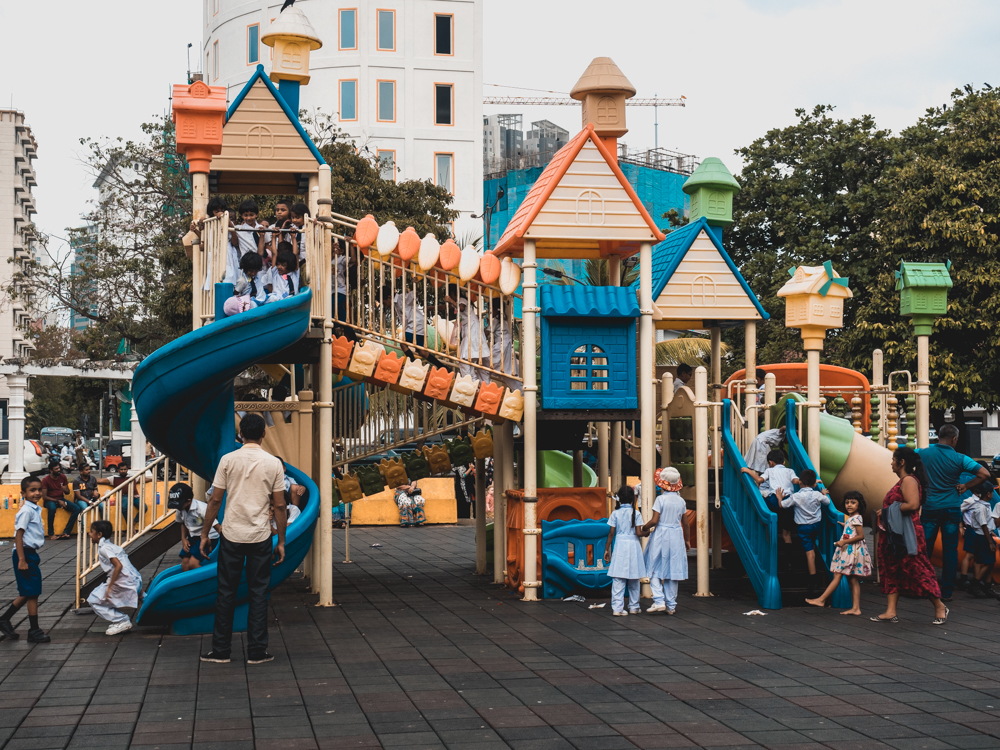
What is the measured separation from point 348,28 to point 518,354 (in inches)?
1428

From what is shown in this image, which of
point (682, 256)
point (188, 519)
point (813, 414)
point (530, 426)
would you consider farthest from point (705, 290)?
point (188, 519)

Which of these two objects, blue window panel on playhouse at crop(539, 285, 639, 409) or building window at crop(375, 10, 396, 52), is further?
building window at crop(375, 10, 396, 52)

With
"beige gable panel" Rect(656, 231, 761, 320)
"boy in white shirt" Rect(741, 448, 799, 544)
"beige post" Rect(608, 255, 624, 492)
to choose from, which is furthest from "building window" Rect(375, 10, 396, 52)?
"boy in white shirt" Rect(741, 448, 799, 544)

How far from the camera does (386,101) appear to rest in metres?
46.6

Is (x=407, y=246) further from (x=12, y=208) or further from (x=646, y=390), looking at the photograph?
(x=12, y=208)

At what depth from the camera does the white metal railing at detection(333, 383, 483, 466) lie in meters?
13.8

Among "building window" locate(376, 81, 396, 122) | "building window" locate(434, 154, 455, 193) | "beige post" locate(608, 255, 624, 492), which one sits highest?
"building window" locate(376, 81, 396, 122)

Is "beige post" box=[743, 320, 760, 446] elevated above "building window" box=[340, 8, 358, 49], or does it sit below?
below

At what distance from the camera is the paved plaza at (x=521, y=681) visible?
6488 mm

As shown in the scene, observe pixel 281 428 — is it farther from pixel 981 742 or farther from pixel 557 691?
pixel 981 742

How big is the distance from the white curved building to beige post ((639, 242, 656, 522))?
3440 centimetres

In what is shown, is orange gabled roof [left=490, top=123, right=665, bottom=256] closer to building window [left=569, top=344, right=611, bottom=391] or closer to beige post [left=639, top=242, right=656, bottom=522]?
beige post [left=639, top=242, right=656, bottom=522]

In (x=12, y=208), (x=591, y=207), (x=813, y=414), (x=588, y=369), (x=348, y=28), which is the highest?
(x=348, y=28)

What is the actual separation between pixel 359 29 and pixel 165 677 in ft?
138
